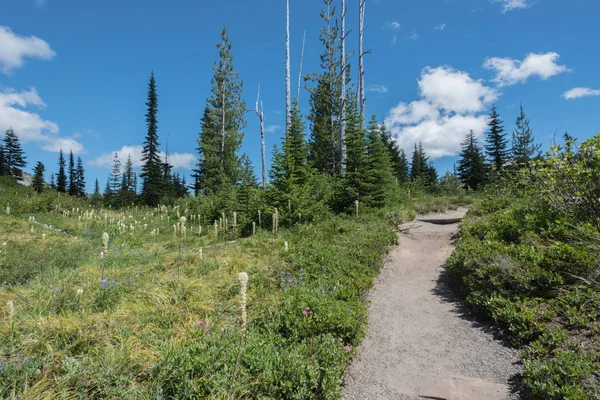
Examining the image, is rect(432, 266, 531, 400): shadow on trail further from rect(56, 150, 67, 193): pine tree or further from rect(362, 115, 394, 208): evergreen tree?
rect(56, 150, 67, 193): pine tree

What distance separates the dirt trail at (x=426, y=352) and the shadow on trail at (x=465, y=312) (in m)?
0.02

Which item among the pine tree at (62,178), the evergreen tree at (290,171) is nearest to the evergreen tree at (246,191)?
the evergreen tree at (290,171)

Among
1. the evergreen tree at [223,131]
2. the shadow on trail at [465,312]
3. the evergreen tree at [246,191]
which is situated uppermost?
the evergreen tree at [223,131]

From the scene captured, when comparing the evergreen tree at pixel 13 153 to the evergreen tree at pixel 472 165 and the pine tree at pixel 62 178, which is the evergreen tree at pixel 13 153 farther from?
→ the evergreen tree at pixel 472 165

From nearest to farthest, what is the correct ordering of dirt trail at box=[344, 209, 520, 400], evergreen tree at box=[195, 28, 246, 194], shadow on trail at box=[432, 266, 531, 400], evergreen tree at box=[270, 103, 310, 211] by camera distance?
shadow on trail at box=[432, 266, 531, 400], dirt trail at box=[344, 209, 520, 400], evergreen tree at box=[270, 103, 310, 211], evergreen tree at box=[195, 28, 246, 194]

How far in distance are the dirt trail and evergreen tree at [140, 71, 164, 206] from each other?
3386 cm

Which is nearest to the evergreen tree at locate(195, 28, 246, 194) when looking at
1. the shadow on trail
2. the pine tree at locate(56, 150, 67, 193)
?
the shadow on trail

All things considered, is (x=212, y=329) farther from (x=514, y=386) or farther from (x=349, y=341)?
(x=514, y=386)

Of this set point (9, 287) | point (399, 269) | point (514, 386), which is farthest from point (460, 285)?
point (9, 287)

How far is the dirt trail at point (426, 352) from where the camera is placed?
328cm

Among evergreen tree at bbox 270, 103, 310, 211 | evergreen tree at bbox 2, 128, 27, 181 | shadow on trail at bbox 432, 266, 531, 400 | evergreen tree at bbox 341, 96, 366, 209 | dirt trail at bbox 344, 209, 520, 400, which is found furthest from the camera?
evergreen tree at bbox 2, 128, 27, 181

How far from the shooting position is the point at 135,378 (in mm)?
2869

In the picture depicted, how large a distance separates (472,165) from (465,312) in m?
34.0

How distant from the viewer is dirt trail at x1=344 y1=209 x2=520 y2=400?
328cm
